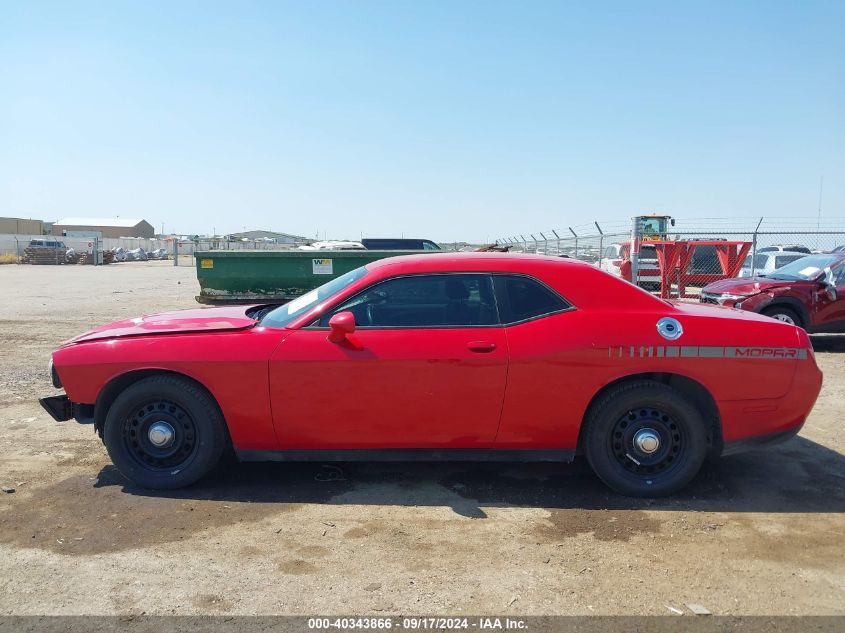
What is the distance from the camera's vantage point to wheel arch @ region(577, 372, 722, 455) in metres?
4.17

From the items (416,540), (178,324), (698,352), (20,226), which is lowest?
(416,540)

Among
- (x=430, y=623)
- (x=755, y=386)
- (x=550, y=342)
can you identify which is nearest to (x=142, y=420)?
(x=430, y=623)

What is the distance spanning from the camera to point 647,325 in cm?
413

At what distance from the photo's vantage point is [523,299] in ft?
13.9

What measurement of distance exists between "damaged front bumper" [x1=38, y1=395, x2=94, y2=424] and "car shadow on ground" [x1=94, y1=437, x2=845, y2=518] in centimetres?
47

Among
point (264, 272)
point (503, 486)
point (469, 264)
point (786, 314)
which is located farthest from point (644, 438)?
point (264, 272)

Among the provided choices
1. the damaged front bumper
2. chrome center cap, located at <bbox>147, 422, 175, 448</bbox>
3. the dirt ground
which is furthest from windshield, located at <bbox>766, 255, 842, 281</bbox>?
the damaged front bumper

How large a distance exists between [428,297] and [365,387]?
723mm

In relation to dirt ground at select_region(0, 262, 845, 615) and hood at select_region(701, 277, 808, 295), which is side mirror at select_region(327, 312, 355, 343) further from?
hood at select_region(701, 277, 808, 295)

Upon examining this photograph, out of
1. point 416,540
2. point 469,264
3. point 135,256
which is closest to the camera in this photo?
point 416,540

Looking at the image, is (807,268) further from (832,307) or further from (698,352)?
(698,352)

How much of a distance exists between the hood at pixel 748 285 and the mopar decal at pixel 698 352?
621 centimetres

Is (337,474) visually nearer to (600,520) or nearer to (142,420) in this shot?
(142,420)

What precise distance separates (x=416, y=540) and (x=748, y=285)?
8.27 metres
